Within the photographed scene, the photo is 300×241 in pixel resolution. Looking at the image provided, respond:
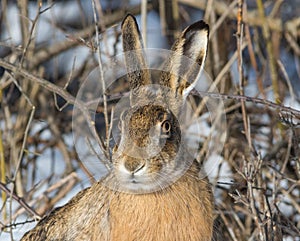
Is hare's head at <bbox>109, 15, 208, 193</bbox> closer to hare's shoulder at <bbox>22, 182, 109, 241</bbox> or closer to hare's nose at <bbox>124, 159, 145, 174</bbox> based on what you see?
hare's nose at <bbox>124, 159, 145, 174</bbox>

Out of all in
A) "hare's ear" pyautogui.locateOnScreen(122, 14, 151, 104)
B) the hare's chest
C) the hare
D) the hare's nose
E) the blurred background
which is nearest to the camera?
the hare's nose

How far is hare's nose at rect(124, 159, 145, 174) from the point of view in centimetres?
362

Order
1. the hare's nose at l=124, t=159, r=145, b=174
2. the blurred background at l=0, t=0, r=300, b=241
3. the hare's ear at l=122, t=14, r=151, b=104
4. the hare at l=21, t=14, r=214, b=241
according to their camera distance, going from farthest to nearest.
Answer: the blurred background at l=0, t=0, r=300, b=241
the hare's ear at l=122, t=14, r=151, b=104
the hare at l=21, t=14, r=214, b=241
the hare's nose at l=124, t=159, r=145, b=174

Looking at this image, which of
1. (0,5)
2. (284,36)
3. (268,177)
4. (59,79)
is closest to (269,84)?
(284,36)

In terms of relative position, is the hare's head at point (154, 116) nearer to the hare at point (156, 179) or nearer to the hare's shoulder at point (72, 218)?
the hare at point (156, 179)

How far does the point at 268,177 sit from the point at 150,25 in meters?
2.52

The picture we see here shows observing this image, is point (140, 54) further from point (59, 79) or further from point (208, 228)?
point (59, 79)

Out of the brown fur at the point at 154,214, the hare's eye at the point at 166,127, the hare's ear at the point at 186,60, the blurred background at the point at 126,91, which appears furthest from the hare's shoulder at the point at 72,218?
the hare's ear at the point at 186,60

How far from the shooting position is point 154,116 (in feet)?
12.6

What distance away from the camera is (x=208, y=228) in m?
4.09

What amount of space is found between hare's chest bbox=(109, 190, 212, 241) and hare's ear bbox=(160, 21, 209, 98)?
0.53 meters

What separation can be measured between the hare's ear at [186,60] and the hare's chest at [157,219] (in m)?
0.53

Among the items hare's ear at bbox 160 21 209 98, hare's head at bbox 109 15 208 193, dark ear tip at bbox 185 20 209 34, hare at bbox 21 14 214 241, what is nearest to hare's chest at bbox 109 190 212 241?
hare at bbox 21 14 214 241

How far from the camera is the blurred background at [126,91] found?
4.91 meters
